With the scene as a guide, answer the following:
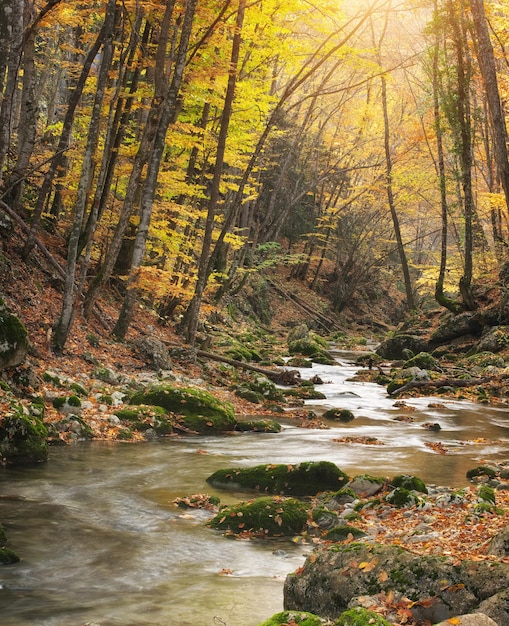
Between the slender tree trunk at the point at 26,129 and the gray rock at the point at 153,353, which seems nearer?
the slender tree trunk at the point at 26,129

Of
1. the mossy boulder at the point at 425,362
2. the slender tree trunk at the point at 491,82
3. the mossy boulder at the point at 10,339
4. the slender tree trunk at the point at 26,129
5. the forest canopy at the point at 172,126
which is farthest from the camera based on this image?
the mossy boulder at the point at 425,362

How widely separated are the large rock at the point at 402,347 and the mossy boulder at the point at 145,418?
15.0m

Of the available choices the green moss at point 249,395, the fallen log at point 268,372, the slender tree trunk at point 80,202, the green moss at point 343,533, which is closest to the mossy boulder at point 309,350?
the fallen log at point 268,372

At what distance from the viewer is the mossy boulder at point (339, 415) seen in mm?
13750

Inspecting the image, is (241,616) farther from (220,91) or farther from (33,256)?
(220,91)

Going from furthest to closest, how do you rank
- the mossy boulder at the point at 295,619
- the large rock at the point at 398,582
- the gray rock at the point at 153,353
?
the gray rock at the point at 153,353, the large rock at the point at 398,582, the mossy boulder at the point at 295,619

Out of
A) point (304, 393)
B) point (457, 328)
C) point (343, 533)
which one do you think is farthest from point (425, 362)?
point (343, 533)

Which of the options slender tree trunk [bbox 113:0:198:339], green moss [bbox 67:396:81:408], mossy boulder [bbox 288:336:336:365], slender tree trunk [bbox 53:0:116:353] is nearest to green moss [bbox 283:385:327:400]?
slender tree trunk [bbox 113:0:198:339]

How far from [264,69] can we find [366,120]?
14.0 meters

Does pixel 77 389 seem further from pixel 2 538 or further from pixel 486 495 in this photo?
pixel 486 495

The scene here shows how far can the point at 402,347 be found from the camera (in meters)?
25.3

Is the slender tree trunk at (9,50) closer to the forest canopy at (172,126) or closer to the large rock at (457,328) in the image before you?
the forest canopy at (172,126)

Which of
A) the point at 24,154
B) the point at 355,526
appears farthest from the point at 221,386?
the point at 355,526

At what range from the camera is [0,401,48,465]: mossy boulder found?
788cm
